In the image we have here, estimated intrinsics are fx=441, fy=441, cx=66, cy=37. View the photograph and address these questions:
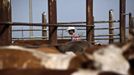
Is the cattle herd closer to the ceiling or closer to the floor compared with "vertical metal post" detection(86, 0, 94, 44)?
closer to the floor

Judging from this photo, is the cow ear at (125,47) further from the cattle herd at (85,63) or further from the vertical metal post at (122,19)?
the vertical metal post at (122,19)

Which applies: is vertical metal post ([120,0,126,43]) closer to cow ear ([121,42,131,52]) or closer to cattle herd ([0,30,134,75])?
cattle herd ([0,30,134,75])

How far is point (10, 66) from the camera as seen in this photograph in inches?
158

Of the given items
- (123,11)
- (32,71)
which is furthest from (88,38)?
(32,71)

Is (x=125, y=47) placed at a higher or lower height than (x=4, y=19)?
lower

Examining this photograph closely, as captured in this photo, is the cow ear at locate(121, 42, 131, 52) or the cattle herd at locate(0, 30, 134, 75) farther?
the cow ear at locate(121, 42, 131, 52)

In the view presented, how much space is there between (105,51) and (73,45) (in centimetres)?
330

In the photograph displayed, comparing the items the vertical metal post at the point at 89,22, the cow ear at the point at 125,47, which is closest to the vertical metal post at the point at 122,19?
the vertical metal post at the point at 89,22

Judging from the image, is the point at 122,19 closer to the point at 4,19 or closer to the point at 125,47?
the point at 4,19

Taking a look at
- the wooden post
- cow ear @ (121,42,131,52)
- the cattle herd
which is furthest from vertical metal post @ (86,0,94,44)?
cow ear @ (121,42,131,52)

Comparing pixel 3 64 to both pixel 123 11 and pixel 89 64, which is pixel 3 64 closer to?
pixel 89 64

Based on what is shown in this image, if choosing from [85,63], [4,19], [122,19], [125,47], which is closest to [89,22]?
[122,19]

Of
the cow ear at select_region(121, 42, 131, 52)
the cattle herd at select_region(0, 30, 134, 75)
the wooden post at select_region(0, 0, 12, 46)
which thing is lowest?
the cattle herd at select_region(0, 30, 134, 75)

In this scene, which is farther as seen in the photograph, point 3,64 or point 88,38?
point 88,38
